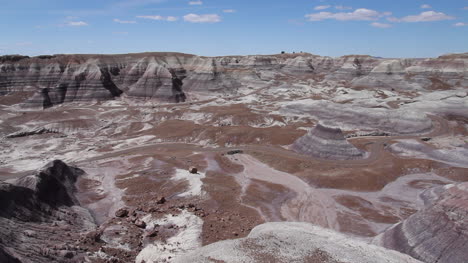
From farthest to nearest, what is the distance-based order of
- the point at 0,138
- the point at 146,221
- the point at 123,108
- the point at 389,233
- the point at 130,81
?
the point at 130,81 < the point at 123,108 < the point at 0,138 < the point at 146,221 < the point at 389,233

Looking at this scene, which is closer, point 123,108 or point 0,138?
point 0,138

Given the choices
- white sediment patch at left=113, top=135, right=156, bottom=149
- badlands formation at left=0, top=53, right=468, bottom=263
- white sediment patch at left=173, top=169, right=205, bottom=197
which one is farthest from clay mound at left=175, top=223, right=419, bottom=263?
white sediment patch at left=113, top=135, right=156, bottom=149

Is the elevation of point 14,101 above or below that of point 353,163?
above

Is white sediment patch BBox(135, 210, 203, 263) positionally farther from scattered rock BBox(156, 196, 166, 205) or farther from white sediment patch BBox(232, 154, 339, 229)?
white sediment patch BBox(232, 154, 339, 229)

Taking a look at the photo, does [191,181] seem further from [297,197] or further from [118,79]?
[118,79]

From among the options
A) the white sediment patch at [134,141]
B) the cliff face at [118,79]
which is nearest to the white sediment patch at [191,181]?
the white sediment patch at [134,141]

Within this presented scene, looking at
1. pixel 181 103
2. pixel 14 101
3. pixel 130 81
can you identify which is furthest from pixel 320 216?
pixel 14 101

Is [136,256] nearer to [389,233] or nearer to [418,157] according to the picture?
[389,233]
